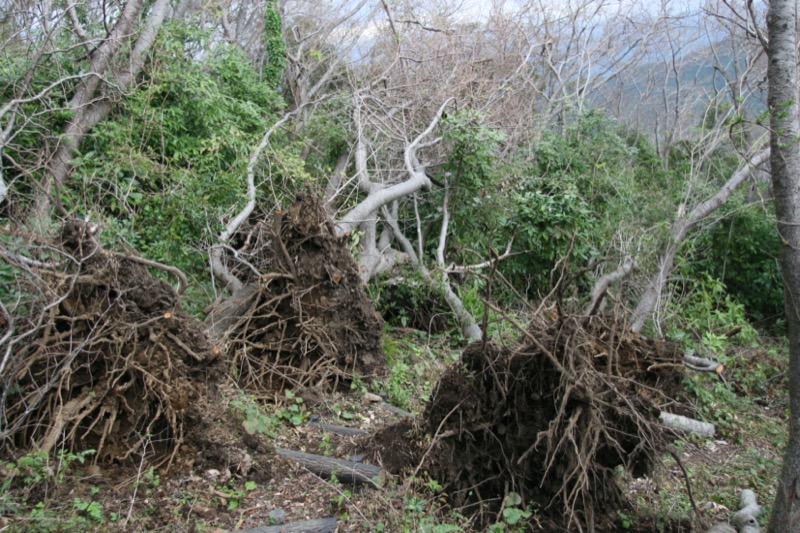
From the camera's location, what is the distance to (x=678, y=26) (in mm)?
18297

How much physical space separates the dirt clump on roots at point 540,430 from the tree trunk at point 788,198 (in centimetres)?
86

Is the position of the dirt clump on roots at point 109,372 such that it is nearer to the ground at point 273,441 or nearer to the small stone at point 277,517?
the ground at point 273,441

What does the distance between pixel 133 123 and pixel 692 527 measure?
8370 mm

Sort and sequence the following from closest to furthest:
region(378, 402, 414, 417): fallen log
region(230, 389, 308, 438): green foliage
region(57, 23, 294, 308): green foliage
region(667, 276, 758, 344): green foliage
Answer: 1. region(230, 389, 308, 438): green foliage
2. region(378, 402, 414, 417): fallen log
3. region(57, 23, 294, 308): green foliage
4. region(667, 276, 758, 344): green foliage

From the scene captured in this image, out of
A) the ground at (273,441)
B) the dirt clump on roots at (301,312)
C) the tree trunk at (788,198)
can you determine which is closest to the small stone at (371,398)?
the dirt clump on roots at (301,312)

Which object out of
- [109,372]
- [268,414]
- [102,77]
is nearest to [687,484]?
[268,414]

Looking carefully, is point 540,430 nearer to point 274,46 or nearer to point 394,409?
point 394,409

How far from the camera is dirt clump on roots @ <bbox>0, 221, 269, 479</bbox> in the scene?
412cm

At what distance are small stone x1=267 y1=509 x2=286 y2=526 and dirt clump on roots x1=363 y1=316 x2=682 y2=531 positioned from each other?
98cm

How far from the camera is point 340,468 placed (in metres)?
4.71

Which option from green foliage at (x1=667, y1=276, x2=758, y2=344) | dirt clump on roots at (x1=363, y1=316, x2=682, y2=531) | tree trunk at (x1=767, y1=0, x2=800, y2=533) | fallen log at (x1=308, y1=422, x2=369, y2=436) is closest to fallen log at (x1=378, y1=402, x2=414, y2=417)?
fallen log at (x1=308, y1=422, x2=369, y2=436)

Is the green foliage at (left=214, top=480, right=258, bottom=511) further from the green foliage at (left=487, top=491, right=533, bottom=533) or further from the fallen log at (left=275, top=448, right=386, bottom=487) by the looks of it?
the green foliage at (left=487, top=491, right=533, bottom=533)

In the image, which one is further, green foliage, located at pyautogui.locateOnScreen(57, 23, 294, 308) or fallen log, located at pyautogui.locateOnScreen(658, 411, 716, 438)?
green foliage, located at pyautogui.locateOnScreen(57, 23, 294, 308)

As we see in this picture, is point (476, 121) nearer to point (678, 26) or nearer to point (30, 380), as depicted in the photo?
point (30, 380)
